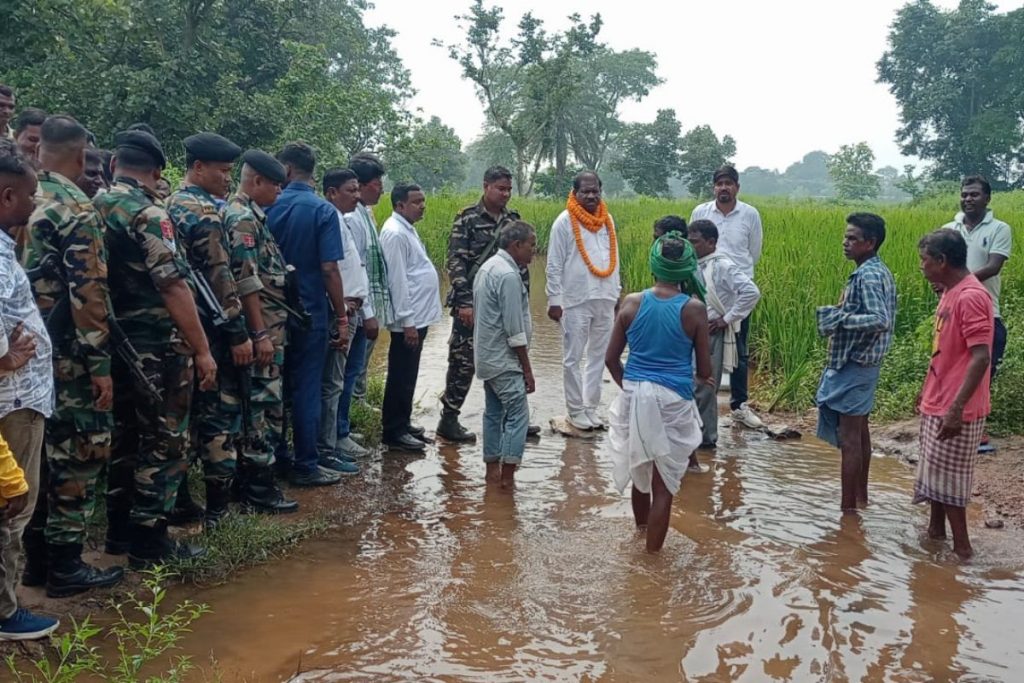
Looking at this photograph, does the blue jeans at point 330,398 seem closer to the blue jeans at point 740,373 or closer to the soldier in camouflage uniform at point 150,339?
the soldier in camouflage uniform at point 150,339

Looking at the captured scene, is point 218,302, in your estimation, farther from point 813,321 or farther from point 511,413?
point 813,321

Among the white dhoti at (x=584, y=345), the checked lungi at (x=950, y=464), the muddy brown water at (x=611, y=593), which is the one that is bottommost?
the muddy brown water at (x=611, y=593)

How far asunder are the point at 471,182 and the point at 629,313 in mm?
87507

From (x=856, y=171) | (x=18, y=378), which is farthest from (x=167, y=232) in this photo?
(x=856, y=171)

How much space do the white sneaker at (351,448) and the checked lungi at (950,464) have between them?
3.36 metres

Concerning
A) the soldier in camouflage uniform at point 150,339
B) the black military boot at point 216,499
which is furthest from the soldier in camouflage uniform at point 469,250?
the soldier in camouflage uniform at point 150,339

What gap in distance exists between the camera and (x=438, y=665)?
3043 mm

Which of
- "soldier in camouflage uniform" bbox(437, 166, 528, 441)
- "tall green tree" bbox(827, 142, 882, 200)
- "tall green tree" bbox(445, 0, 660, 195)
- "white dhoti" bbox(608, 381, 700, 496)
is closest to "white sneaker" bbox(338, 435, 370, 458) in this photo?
"soldier in camouflage uniform" bbox(437, 166, 528, 441)

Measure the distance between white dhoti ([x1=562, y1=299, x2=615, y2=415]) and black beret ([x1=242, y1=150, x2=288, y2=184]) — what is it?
2579mm

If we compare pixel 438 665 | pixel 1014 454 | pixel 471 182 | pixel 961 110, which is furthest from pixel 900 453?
pixel 471 182

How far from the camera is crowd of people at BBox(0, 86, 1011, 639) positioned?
3.25 metres

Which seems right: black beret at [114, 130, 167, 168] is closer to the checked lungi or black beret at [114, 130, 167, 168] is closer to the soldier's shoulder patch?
the soldier's shoulder patch

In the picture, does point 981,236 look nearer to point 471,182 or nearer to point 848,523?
point 848,523

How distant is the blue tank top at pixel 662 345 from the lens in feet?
13.2
